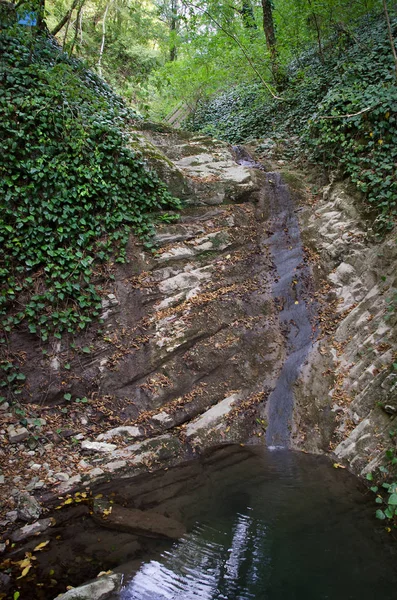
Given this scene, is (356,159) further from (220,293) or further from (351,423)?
(351,423)

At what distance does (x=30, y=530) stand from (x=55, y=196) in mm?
5179

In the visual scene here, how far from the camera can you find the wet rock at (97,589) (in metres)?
3.39

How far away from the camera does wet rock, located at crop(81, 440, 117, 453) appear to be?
5734mm

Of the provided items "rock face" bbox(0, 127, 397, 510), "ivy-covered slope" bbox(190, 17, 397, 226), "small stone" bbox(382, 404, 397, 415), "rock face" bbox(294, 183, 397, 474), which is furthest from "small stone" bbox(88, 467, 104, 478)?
"ivy-covered slope" bbox(190, 17, 397, 226)

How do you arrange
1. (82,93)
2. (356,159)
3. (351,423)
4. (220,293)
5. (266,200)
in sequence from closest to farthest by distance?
(351,423) → (82,93) → (220,293) → (356,159) → (266,200)

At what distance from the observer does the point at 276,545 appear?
416 cm

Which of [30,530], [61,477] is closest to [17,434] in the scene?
[61,477]

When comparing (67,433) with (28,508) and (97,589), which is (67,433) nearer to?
(28,508)

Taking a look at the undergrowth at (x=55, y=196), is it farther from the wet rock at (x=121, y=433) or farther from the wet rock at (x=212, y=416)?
the wet rock at (x=212, y=416)

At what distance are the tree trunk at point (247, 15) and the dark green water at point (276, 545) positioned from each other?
15602 millimetres

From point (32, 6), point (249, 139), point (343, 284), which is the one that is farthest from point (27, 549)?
point (249, 139)

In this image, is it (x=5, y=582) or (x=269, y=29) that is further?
(x=269, y=29)

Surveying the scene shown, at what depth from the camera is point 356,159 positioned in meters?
8.45

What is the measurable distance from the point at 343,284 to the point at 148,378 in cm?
437
